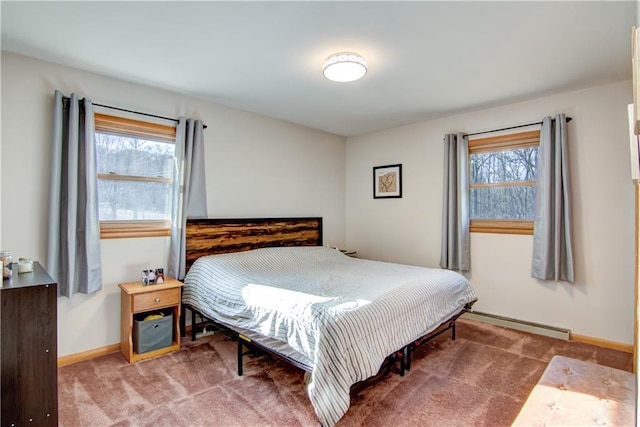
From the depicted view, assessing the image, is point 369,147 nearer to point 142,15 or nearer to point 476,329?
point 476,329

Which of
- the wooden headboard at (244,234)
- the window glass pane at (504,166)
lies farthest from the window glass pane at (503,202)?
the wooden headboard at (244,234)

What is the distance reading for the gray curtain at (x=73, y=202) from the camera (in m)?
2.55

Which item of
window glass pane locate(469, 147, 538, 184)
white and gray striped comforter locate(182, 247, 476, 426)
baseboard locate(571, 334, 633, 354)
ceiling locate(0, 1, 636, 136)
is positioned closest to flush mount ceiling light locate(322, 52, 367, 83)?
ceiling locate(0, 1, 636, 136)

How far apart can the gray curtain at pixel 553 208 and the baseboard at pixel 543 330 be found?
1.72ft

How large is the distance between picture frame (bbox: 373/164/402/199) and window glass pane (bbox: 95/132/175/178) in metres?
2.78

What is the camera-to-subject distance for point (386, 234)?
15.3 ft

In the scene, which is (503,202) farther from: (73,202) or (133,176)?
(73,202)

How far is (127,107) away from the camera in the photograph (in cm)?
299

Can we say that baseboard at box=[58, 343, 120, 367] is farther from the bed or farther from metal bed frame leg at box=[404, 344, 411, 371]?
metal bed frame leg at box=[404, 344, 411, 371]

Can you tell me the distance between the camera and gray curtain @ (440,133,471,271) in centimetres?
383

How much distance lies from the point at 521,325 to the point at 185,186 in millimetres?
3794

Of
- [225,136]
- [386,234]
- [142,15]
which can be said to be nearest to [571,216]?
[386,234]

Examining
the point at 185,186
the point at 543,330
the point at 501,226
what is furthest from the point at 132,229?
the point at 543,330

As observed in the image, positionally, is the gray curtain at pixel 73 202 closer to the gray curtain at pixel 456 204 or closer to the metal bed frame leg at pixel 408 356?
the metal bed frame leg at pixel 408 356
